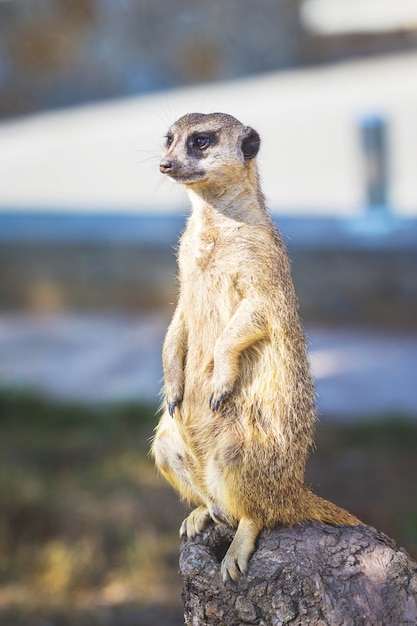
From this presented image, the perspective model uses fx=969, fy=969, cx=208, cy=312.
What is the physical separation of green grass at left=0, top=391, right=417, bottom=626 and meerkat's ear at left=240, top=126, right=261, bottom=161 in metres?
2.64

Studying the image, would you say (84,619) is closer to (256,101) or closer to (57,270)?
(57,270)

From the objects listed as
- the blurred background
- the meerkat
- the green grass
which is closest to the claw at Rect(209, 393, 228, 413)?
the meerkat

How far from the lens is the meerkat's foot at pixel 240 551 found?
7.17 feet

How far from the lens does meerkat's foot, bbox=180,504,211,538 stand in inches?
93.5

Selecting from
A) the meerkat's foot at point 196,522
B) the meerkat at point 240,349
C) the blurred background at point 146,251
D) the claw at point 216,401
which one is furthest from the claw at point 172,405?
the blurred background at point 146,251

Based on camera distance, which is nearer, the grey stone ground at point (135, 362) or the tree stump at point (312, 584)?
the tree stump at point (312, 584)

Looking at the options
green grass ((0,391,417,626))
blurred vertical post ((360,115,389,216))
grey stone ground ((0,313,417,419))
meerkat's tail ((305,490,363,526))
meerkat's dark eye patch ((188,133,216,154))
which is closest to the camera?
meerkat's dark eye patch ((188,133,216,154))

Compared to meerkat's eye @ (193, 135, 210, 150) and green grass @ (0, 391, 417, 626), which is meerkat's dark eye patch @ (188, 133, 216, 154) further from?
green grass @ (0, 391, 417, 626)

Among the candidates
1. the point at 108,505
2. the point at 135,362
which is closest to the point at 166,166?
the point at 108,505

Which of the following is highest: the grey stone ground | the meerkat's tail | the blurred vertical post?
the blurred vertical post

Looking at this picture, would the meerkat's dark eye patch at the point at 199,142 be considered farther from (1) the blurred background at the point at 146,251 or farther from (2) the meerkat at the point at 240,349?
(1) the blurred background at the point at 146,251

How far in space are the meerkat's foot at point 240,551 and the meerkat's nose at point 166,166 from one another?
83 cm

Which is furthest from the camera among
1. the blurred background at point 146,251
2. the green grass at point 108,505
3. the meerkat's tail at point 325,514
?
the blurred background at point 146,251

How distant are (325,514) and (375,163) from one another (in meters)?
8.41
